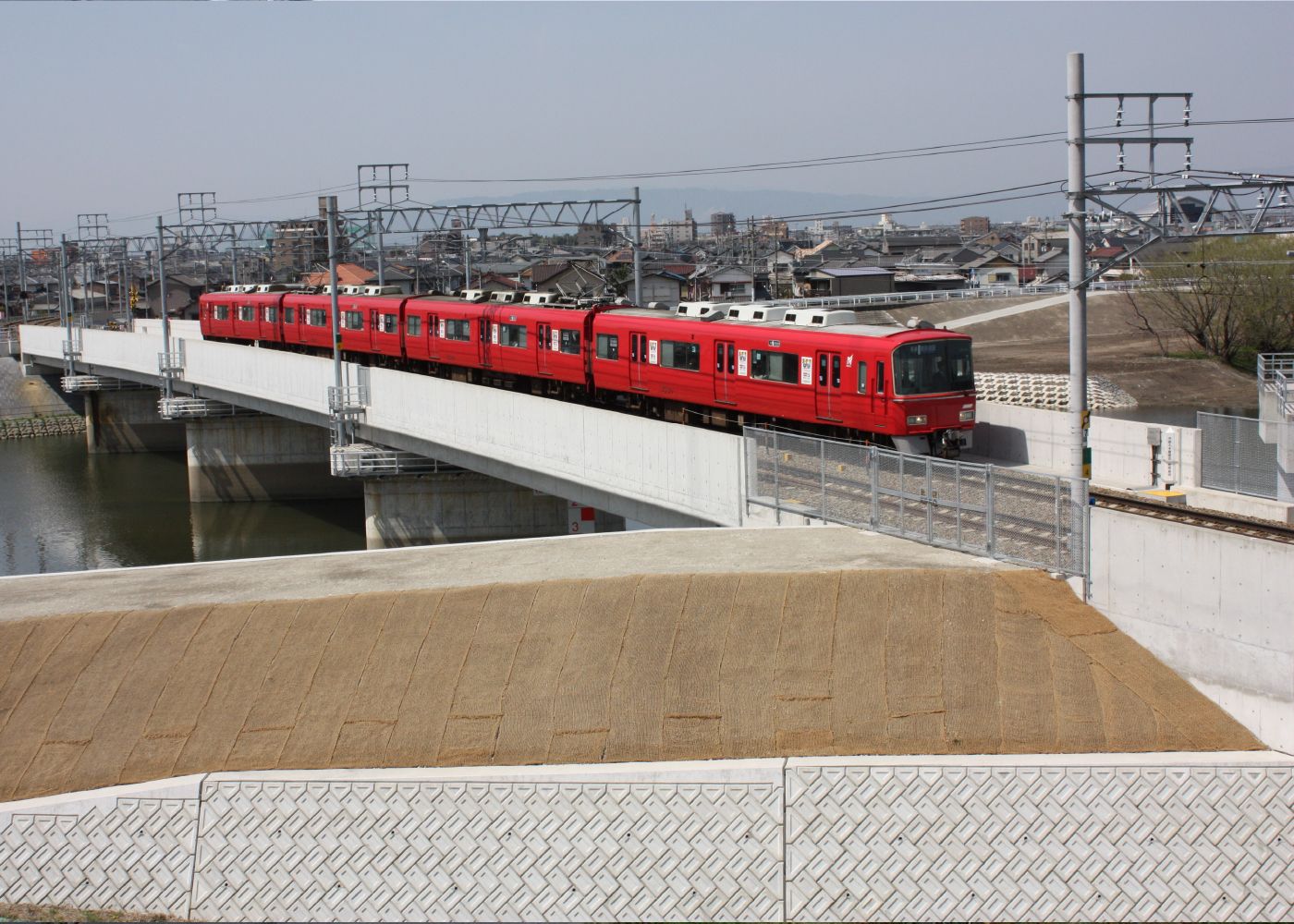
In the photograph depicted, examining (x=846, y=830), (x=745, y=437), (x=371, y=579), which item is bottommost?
(x=846, y=830)

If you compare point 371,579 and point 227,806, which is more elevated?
point 371,579

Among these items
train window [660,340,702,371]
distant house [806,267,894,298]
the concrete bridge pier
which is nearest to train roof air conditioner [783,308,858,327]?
train window [660,340,702,371]

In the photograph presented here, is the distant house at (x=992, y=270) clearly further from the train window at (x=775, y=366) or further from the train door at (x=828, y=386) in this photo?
the train door at (x=828, y=386)

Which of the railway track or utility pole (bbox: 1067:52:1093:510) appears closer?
utility pole (bbox: 1067:52:1093:510)

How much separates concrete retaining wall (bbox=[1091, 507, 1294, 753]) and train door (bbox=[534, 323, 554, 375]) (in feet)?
67.1

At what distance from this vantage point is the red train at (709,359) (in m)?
23.9

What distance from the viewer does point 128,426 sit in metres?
65.5

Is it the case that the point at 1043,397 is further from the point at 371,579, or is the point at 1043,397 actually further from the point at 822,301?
the point at 371,579

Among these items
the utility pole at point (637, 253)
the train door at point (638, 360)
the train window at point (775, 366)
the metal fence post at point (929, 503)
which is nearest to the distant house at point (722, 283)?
the utility pole at point (637, 253)

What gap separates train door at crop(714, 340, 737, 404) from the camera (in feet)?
90.5

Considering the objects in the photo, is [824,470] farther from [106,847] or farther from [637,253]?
[637,253]

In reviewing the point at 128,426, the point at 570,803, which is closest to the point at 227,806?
the point at 570,803

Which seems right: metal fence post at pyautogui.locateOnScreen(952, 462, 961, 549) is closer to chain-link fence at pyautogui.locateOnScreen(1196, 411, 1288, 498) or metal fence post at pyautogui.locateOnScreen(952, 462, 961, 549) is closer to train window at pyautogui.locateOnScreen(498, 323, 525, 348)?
chain-link fence at pyautogui.locateOnScreen(1196, 411, 1288, 498)

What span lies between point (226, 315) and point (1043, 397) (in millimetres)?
35790
